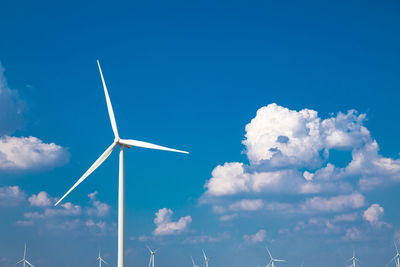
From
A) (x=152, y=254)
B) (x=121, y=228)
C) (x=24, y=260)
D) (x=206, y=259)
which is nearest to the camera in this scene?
(x=121, y=228)

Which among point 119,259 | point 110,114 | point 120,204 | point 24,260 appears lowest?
point 119,259

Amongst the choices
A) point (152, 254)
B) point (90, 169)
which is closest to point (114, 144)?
point (90, 169)

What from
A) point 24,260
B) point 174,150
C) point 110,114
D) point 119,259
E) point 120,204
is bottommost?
point 119,259

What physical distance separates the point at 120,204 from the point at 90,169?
773 centimetres

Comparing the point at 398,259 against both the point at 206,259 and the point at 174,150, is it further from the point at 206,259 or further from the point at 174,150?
the point at 174,150

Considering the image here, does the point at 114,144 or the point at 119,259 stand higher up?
the point at 114,144

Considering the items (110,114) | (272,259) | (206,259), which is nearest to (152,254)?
(206,259)

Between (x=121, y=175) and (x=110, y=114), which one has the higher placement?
(x=110, y=114)

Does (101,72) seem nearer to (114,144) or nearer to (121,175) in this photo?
(114,144)

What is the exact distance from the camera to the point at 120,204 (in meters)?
58.7

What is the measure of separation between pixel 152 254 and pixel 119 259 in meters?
120

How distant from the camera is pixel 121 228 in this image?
58281 millimetres

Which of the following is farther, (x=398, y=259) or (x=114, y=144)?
(x=398, y=259)

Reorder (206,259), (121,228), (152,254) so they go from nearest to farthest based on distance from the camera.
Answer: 1. (121,228)
2. (152,254)
3. (206,259)
